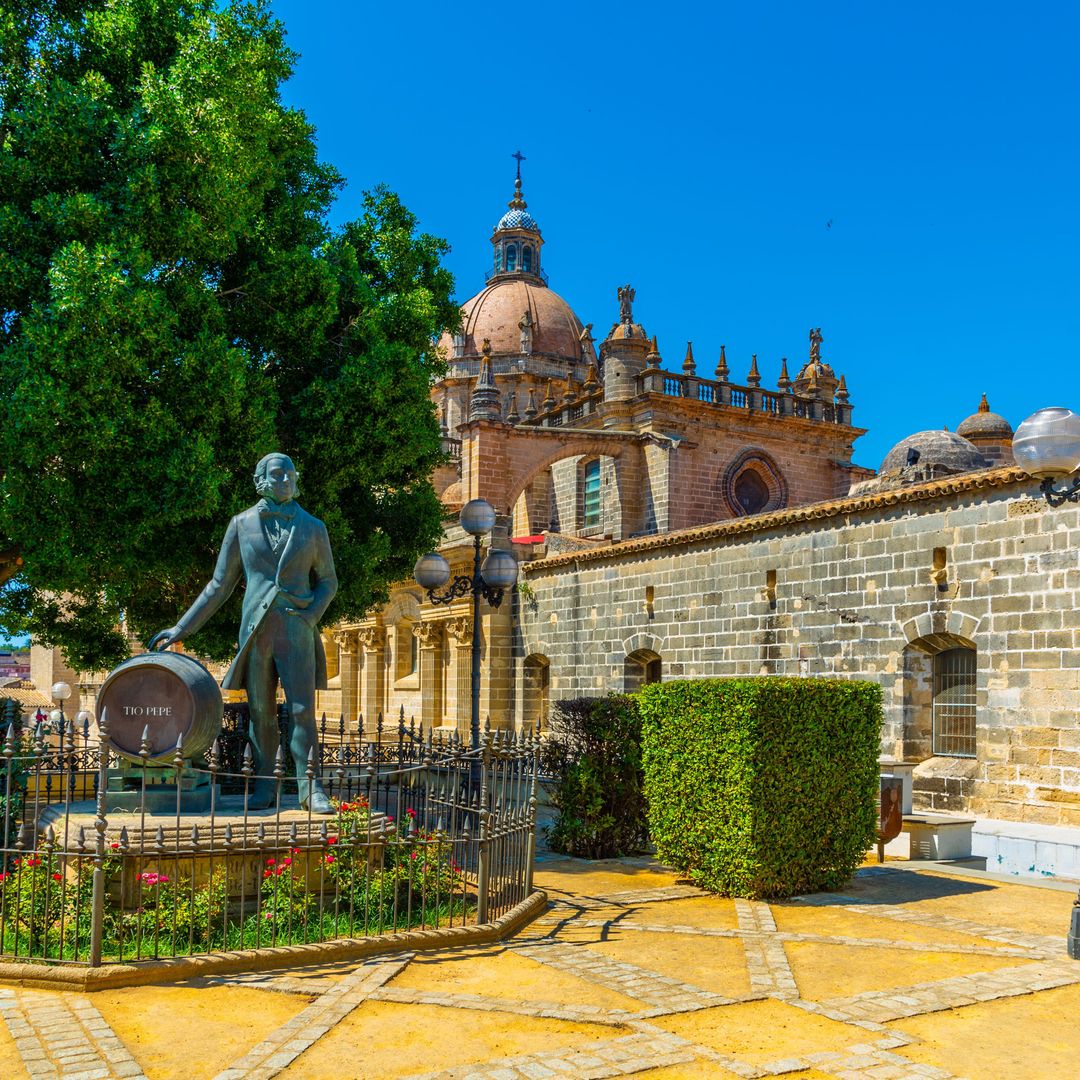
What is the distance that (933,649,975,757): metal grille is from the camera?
13359 mm

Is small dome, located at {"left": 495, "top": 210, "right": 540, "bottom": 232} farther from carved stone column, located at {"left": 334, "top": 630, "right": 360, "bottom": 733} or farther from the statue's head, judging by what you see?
the statue's head

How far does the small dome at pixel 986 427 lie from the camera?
97.7 feet

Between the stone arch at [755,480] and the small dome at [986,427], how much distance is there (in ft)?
17.7

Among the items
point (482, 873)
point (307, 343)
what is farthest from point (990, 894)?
point (307, 343)

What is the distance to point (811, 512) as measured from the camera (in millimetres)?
15203

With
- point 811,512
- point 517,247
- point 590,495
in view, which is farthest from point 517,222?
point 811,512

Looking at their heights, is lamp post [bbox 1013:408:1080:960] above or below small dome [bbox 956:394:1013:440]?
below

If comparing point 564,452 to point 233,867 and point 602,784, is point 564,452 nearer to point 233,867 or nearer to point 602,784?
point 602,784

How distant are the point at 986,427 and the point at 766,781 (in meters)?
24.6

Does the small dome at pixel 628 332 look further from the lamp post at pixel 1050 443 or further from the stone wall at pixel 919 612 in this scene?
the lamp post at pixel 1050 443

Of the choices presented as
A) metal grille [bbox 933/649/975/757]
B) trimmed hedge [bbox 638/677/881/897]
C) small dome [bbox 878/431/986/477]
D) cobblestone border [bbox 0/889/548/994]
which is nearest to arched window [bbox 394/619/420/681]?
small dome [bbox 878/431/986/477]

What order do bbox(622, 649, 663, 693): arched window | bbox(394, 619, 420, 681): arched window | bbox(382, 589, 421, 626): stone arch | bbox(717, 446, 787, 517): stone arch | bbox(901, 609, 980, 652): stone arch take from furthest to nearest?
1. bbox(717, 446, 787, 517): stone arch
2. bbox(394, 619, 420, 681): arched window
3. bbox(382, 589, 421, 626): stone arch
4. bbox(622, 649, 663, 693): arched window
5. bbox(901, 609, 980, 652): stone arch

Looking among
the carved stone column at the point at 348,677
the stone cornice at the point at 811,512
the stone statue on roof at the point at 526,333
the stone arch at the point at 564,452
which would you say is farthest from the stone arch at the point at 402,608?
the stone statue on roof at the point at 526,333

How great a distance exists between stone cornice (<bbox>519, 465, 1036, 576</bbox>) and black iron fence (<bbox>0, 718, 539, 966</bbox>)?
24.4 feet
